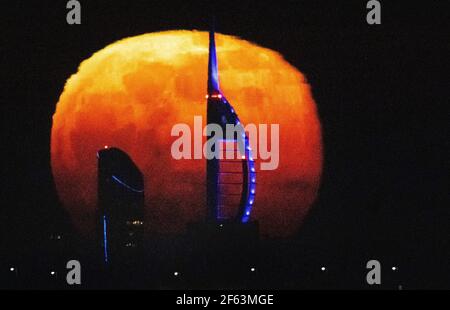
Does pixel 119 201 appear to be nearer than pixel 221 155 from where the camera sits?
No

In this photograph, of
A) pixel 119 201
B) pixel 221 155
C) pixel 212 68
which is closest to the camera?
pixel 212 68

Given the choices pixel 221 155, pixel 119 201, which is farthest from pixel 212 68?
pixel 119 201

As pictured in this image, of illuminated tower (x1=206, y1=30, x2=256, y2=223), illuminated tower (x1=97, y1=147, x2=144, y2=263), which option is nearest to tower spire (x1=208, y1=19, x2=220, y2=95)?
illuminated tower (x1=206, y1=30, x2=256, y2=223)

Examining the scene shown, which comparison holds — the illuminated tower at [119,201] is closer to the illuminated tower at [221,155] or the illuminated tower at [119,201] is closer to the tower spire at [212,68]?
the illuminated tower at [221,155]

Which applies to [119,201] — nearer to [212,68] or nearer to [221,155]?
[221,155]

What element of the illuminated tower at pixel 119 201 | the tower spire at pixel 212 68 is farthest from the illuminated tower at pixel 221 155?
the illuminated tower at pixel 119 201

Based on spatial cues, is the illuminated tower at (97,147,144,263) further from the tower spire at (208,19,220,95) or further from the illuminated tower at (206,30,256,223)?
the tower spire at (208,19,220,95)
